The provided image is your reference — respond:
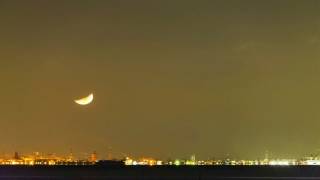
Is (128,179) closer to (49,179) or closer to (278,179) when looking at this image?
(49,179)

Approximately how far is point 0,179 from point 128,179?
2406 cm

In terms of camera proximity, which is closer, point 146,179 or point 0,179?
point 0,179

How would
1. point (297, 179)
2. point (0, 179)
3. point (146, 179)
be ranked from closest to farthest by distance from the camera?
1. point (0, 179)
2. point (146, 179)
3. point (297, 179)

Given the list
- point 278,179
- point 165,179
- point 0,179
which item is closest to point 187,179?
point 165,179

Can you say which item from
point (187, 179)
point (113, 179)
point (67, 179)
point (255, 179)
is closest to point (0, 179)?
point (67, 179)

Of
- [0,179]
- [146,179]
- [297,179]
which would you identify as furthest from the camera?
[297,179]

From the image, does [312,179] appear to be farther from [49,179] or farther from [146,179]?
[49,179]

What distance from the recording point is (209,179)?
137250mm

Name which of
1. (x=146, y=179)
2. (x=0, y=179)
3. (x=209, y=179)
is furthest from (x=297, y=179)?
(x=0, y=179)

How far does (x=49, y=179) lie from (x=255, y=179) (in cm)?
3574

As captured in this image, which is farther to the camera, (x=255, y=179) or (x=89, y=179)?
(x=255, y=179)

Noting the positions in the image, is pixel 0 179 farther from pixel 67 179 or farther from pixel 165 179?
pixel 165 179

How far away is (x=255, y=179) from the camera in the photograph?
5640 inches

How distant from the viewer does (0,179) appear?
12619 cm
